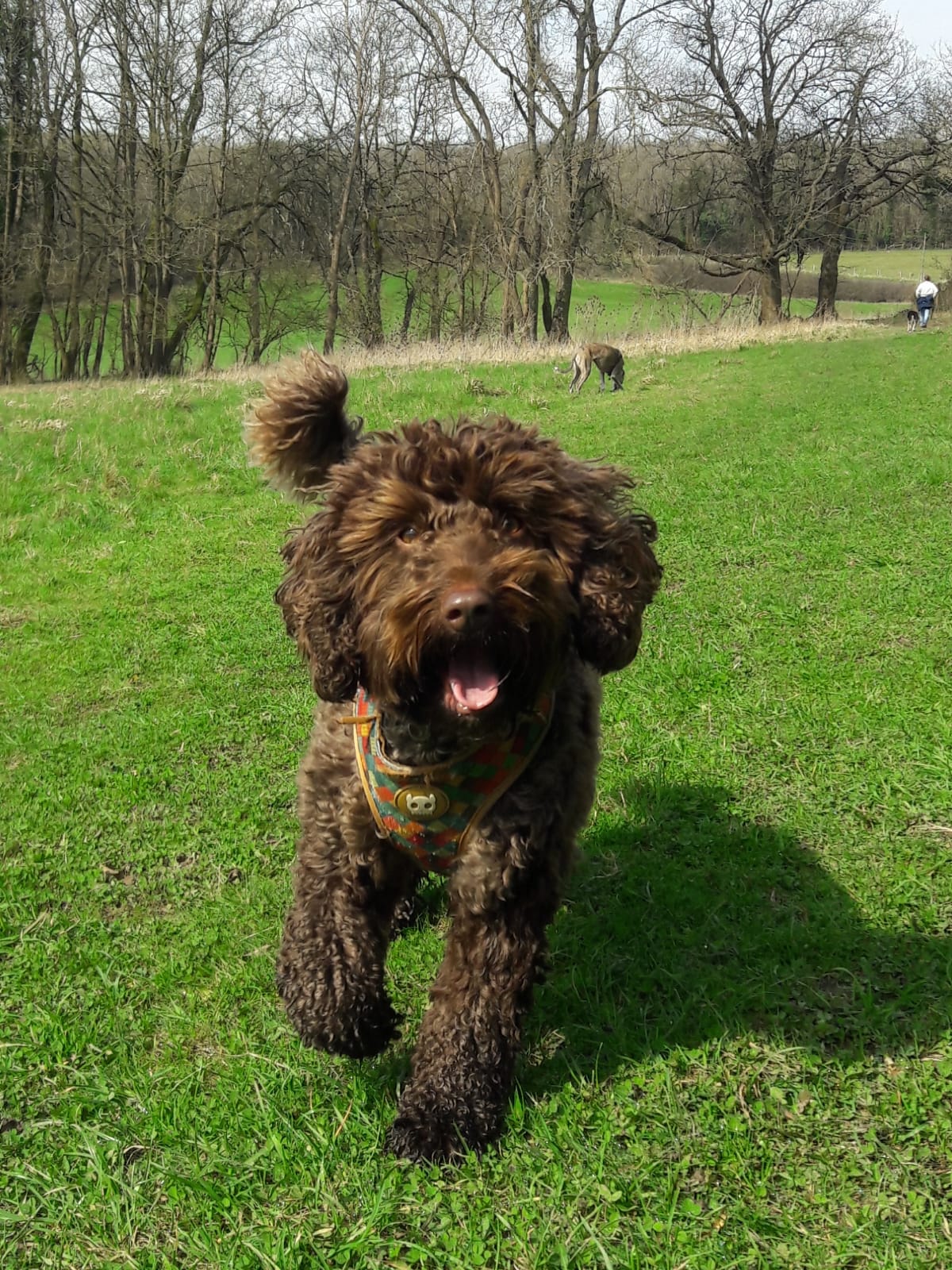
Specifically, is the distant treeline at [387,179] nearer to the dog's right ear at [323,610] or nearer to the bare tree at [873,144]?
the bare tree at [873,144]

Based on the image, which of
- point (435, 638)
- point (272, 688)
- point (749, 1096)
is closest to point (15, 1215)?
point (435, 638)

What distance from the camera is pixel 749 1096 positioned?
9.36 feet

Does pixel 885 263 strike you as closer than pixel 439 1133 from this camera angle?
No

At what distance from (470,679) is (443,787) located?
426 millimetres

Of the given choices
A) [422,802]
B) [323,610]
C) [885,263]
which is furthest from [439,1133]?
[885,263]

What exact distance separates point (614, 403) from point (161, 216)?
22.6 meters

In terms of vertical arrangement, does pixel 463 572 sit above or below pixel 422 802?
above

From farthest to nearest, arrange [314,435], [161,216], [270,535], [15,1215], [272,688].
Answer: [161,216]
[270,535]
[272,688]
[314,435]
[15,1215]

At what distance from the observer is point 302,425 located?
3.18 metres

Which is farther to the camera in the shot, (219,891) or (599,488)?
(219,891)

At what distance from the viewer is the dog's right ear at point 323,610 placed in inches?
104

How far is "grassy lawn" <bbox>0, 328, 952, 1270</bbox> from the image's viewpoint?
252 centimetres

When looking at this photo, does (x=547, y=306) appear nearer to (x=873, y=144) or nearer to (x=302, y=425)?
(x=873, y=144)

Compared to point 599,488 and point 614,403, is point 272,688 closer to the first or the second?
point 599,488
